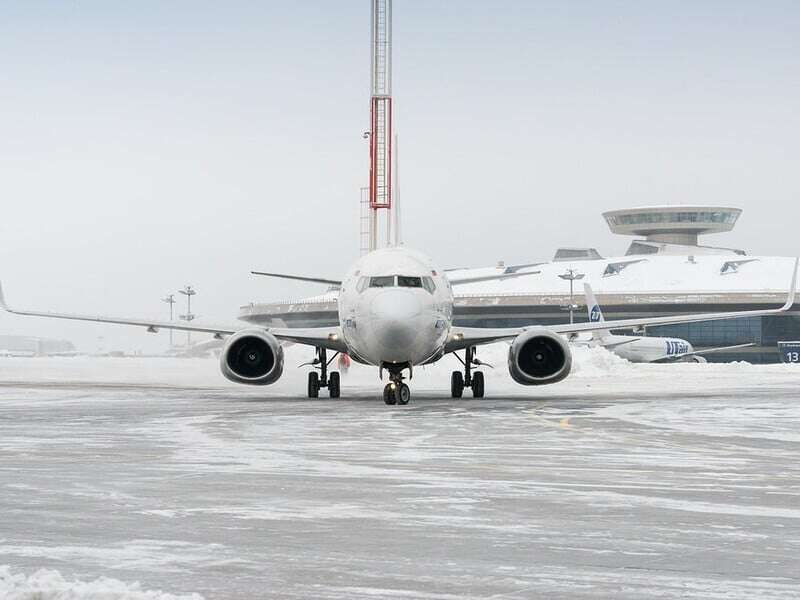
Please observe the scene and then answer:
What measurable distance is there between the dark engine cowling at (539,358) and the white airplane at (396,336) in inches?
1.0

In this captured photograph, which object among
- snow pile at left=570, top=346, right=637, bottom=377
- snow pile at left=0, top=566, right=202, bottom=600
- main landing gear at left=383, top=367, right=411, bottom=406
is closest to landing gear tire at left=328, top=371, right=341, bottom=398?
main landing gear at left=383, top=367, right=411, bottom=406

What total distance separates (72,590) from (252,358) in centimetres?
2581

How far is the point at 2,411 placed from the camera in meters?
26.4

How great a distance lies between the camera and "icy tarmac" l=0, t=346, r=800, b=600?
22.8 ft

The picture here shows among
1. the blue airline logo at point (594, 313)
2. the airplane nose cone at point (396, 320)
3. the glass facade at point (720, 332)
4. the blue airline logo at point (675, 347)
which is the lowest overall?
the airplane nose cone at point (396, 320)

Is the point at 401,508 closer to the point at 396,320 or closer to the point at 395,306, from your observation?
the point at 396,320

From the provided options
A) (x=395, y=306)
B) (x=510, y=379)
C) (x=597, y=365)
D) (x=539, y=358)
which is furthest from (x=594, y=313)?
(x=395, y=306)

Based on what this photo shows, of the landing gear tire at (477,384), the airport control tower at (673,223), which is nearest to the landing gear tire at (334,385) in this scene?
the landing gear tire at (477,384)

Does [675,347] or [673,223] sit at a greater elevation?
[673,223]

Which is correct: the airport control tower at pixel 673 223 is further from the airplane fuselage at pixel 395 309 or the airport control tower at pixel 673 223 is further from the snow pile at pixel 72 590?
the snow pile at pixel 72 590

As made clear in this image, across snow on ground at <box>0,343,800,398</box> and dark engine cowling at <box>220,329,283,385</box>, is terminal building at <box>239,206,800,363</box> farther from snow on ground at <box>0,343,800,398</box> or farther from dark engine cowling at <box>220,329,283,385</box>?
dark engine cowling at <box>220,329,283,385</box>

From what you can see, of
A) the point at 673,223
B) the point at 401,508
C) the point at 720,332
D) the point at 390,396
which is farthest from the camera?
the point at 673,223

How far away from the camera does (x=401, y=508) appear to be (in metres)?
10.1

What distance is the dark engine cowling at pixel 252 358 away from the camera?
31.5m
